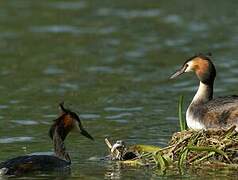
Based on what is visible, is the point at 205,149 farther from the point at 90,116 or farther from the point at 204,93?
the point at 90,116

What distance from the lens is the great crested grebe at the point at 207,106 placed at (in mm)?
14234

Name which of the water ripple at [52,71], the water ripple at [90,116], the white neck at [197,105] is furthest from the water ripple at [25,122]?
the water ripple at [52,71]

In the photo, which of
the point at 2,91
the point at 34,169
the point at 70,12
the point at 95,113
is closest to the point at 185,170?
the point at 34,169

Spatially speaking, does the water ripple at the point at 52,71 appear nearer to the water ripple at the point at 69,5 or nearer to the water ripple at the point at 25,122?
the water ripple at the point at 25,122

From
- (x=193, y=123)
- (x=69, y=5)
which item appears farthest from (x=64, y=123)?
(x=69, y=5)

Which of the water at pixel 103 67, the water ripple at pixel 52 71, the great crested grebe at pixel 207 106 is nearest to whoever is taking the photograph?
the great crested grebe at pixel 207 106

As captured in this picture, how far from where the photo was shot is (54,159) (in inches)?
547

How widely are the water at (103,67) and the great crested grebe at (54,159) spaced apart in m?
0.17

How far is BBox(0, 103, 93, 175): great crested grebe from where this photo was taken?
1320 centimetres

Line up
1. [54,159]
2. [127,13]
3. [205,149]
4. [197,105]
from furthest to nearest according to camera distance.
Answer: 1. [127,13]
2. [197,105]
3. [54,159]
4. [205,149]

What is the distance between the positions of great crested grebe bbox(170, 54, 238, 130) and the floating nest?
0.38m

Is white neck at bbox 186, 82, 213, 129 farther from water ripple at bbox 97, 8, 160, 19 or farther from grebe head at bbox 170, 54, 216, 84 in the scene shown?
water ripple at bbox 97, 8, 160, 19

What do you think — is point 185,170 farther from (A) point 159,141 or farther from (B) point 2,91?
(B) point 2,91

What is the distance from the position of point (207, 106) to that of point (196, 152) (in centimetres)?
127
